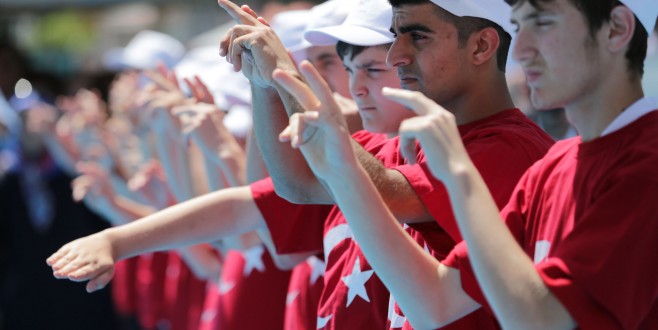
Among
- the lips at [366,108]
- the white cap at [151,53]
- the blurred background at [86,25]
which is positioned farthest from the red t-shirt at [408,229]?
the blurred background at [86,25]

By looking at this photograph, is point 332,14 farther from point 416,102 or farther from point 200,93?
point 416,102

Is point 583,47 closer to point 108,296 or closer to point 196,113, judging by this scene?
point 196,113

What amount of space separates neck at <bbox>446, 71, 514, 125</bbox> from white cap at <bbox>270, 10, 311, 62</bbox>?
1.49 metres

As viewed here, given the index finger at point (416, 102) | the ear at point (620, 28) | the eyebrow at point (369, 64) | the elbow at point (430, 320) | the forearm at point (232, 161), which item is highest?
the ear at point (620, 28)

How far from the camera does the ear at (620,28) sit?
2387mm

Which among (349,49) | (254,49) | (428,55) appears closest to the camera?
(254,49)

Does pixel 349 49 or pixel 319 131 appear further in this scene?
pixel 349 49

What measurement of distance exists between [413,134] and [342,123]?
0.26 metres

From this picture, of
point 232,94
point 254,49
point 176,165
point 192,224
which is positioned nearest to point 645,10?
point 254,49

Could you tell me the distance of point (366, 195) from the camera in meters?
2.41

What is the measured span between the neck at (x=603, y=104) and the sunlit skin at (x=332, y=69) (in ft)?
6.19

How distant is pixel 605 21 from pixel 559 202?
39 centimetres

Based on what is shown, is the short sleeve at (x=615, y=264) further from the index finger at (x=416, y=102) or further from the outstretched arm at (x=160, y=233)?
the outstretched arm at (x=160, y=233)

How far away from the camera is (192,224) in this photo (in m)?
3.71
